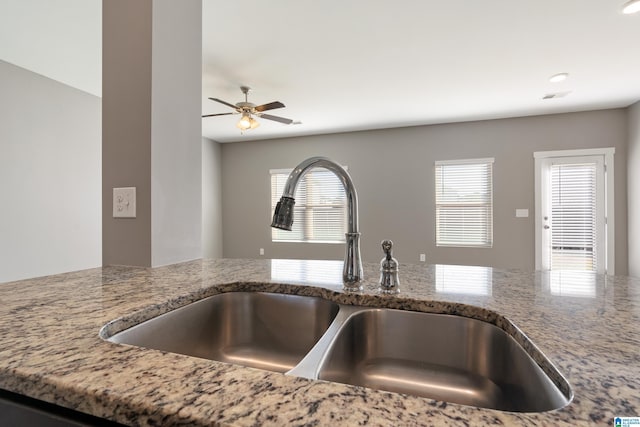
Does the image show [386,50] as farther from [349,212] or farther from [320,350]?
[320,350]

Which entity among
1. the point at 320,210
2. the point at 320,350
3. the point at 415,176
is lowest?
the point at 320,350

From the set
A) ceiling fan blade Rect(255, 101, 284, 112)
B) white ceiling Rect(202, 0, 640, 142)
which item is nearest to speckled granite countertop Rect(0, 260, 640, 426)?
white ceiling Rect(202, 0, 640, 142)

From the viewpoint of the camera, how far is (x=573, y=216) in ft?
14.1

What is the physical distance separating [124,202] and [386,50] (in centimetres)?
247

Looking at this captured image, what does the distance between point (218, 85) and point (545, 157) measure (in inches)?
183

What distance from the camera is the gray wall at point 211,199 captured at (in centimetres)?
561

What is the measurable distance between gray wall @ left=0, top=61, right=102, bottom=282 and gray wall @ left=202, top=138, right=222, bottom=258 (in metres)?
2.01

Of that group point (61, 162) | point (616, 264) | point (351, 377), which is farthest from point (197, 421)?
point (616, 264)

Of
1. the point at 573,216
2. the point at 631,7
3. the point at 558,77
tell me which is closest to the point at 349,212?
the point at 631,7

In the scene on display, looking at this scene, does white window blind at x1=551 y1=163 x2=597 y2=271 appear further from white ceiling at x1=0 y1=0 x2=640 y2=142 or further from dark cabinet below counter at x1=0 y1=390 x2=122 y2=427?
dark cabinet below counter at x1=0 y1=390 x2=122 y2=427

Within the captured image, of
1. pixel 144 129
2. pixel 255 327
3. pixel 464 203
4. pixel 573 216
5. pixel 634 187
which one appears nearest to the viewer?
pixel 255 327

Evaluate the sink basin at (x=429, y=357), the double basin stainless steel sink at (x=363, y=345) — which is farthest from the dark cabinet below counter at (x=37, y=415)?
the sink basin at (x=429, y=357)

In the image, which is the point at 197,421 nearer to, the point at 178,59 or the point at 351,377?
the point at 351,377

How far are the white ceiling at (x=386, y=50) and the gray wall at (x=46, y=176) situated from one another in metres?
0.23
